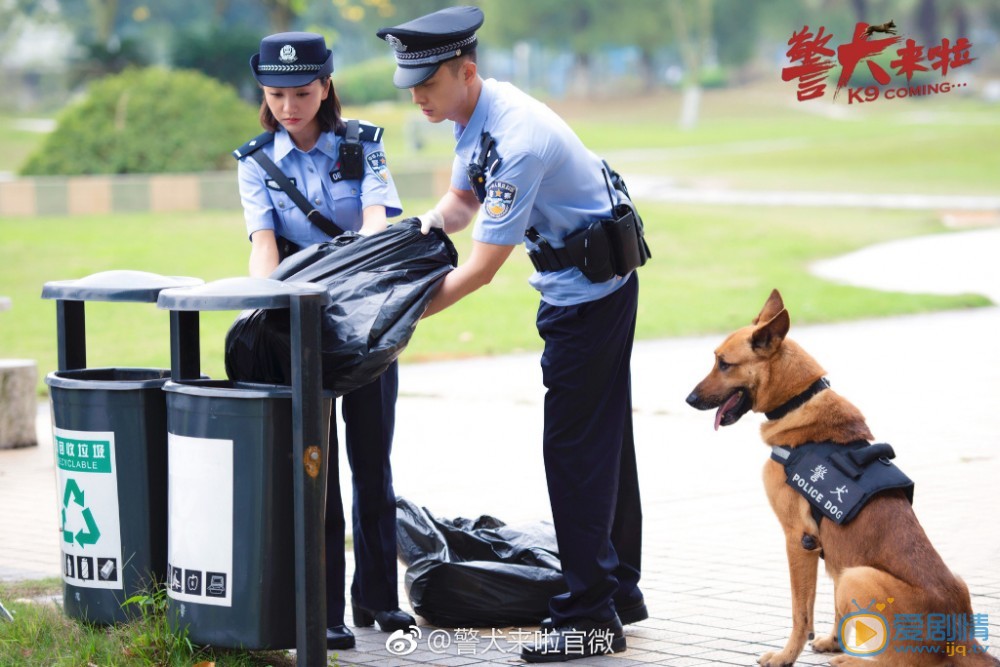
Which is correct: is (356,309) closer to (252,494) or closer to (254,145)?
(252,494)

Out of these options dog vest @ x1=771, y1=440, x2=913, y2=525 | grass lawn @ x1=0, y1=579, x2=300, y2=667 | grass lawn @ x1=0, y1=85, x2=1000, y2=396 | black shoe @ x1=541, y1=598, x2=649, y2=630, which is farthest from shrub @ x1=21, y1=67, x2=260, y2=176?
dog vest @ x1=771, y1=440, x2=913, y2=525

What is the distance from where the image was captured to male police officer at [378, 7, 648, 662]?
3979 mm

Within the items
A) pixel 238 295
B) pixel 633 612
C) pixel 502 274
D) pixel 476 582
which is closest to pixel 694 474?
pixel 633 612

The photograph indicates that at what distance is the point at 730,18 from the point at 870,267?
6190cm

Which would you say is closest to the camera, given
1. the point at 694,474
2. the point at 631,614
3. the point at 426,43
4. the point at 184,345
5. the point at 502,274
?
the point at 426,43

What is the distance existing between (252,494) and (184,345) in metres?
0.58

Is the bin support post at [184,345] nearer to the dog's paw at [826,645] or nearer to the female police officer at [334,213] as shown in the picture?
the female police officer at [334,213]

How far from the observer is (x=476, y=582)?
4605 mm

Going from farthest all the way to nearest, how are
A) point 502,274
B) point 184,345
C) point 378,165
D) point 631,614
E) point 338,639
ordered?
1. point 502,274
2. point 378,165
3. point 631,614
4. point 338,639
5. point 184,345

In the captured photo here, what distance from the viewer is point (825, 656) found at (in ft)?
14.0

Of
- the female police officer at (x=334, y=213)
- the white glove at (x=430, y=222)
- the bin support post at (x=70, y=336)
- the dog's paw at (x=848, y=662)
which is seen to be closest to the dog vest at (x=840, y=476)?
the dog's paw at (x=848, y=662)

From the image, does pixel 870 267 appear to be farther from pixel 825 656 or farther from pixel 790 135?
pixel 790 135

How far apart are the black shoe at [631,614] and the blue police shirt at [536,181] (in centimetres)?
110

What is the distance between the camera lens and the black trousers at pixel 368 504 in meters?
4.53
